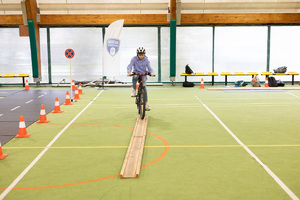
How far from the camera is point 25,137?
7766mm

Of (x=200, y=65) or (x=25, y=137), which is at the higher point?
(x=200, y=65)

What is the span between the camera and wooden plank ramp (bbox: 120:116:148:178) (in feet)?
17.2

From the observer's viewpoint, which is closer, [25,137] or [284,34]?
[25,137]

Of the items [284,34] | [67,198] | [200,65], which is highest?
[284,34]

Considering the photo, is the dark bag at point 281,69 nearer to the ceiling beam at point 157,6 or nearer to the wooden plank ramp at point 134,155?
the ceiling beam at point 157,6

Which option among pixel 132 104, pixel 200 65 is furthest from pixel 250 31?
pixel 132 104

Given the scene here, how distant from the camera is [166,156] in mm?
6227

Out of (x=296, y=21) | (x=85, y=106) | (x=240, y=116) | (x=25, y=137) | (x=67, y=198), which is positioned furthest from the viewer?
(x=296, y=21)

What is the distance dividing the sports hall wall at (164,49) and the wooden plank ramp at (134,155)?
13.5 metres

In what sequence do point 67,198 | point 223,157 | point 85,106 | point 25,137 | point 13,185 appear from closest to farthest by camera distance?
point 67,198 → point 13,185 → point 223,157 → point 25,137 → point 85,106

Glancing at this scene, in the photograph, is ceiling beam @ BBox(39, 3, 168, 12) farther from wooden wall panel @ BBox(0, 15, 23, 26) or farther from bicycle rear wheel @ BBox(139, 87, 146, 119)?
bicycle rear wheel @ BBox(139, 87, 146, 119)

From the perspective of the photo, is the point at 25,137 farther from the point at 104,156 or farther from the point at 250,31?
the point at 250,31

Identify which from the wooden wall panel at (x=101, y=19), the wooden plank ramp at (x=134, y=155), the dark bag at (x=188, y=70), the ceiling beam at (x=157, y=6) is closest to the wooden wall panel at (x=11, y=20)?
the ceiling beam at (x=157, y=6)

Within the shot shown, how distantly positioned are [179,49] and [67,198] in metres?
17.5
